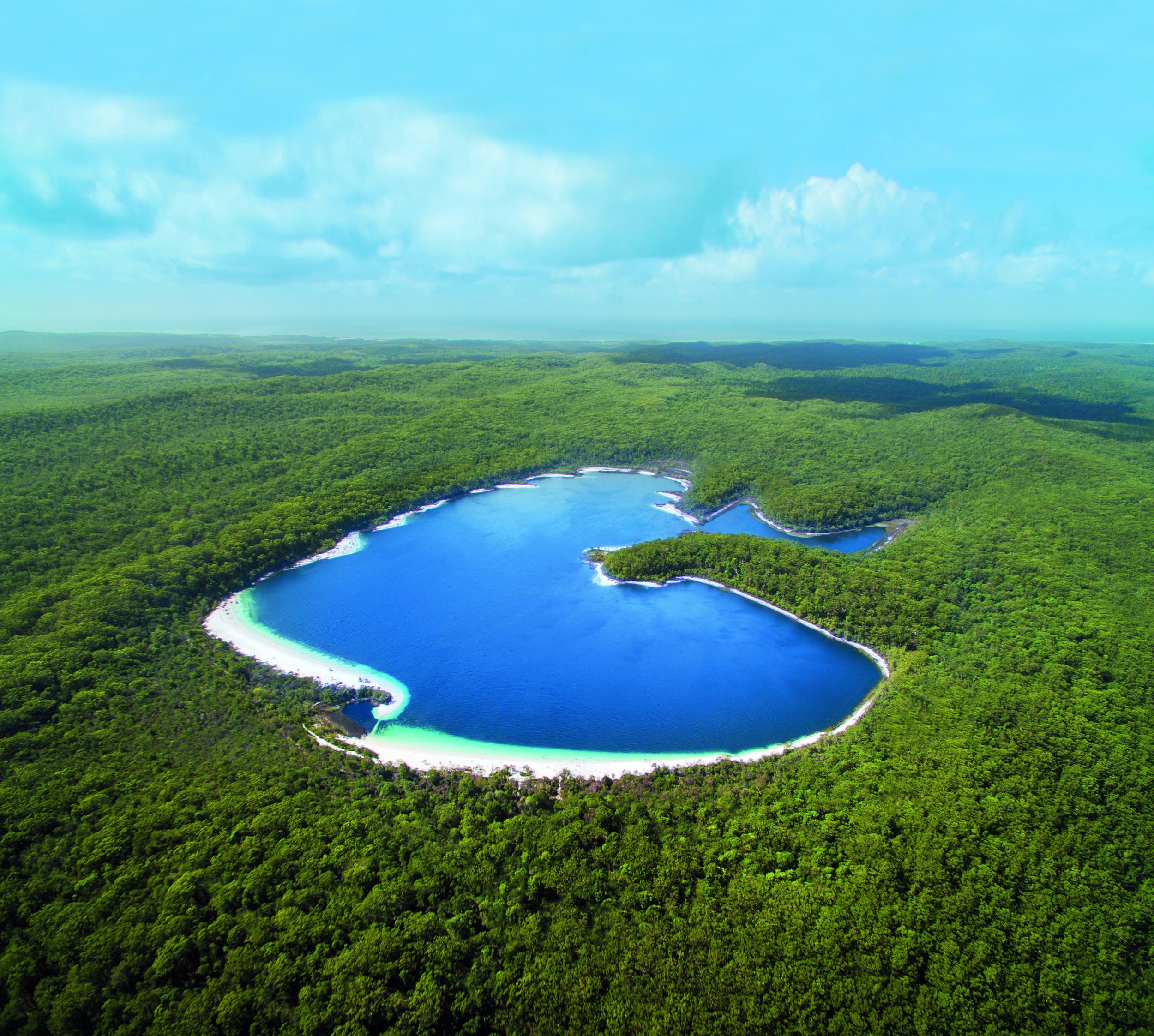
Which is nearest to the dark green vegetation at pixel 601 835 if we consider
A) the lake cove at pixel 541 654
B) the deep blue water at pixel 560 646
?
the lake cove at pixel 541 654

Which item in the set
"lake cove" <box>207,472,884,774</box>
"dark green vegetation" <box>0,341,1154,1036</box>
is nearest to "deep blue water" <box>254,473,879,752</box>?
"lake cove" <box>207,472,884,774</box>

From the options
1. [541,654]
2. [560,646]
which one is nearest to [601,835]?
[541,654]

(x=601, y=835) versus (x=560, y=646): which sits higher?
(x=560, y=646)

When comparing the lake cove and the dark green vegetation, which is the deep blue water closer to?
the lake cove

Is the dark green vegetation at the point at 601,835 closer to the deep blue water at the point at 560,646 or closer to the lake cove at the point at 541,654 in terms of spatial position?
the lake cove at the point at 541,654

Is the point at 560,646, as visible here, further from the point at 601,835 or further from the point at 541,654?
the point at 601,835

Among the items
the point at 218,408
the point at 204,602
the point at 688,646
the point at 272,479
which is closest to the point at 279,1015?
the point at 688,646

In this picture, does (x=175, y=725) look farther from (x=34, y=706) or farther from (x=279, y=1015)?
(x=279, y=1015)
